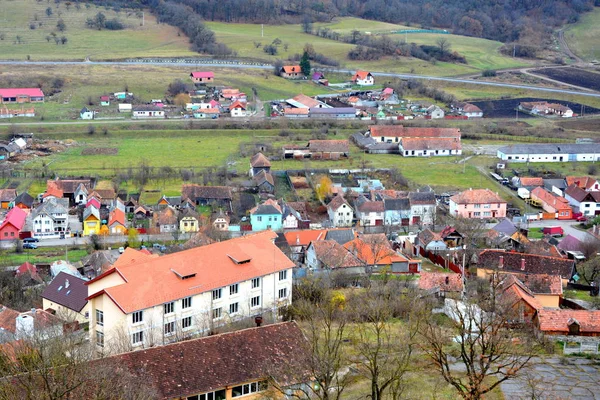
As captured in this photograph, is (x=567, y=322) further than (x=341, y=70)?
No

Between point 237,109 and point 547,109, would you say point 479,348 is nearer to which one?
point 237,109

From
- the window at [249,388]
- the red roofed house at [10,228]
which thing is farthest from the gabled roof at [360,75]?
the window at [249,388]

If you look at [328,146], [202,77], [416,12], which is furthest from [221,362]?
[416,12]

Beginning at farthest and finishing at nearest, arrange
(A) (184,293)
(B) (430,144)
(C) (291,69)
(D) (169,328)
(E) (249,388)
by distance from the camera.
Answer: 1. (C) (291,69)
2. (B) (430,144)
3. (A) (184,293)
4. (D) (169,328)
5. (E) (249,388)

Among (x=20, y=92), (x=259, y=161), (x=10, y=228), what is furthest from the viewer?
(x=20, y=92)

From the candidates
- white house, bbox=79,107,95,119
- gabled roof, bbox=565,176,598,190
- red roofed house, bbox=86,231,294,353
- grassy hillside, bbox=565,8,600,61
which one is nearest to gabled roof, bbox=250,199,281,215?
red roofed house, bbox=86,231,294,353

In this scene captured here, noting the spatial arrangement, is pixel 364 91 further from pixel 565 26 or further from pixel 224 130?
pixel 565 26
